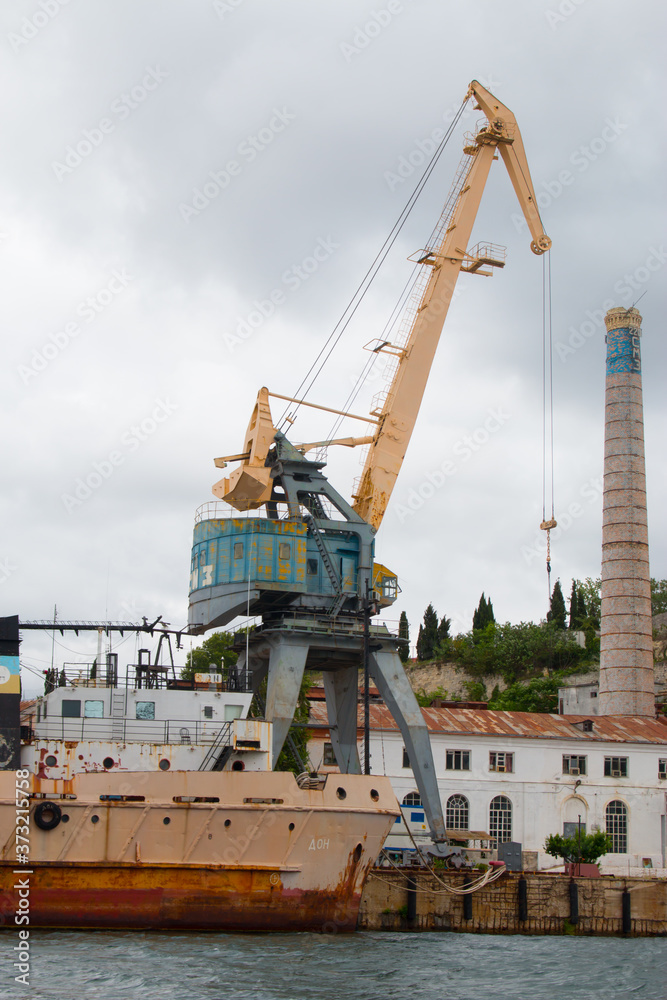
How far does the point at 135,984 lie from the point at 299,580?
1699 cm

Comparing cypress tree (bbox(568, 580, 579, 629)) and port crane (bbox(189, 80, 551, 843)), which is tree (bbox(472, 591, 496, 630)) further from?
port crane (bbox(189, 80, 551, 843))

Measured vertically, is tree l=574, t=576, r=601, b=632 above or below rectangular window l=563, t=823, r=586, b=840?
above

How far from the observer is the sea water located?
20.6 metres

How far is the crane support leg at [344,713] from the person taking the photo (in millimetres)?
39000

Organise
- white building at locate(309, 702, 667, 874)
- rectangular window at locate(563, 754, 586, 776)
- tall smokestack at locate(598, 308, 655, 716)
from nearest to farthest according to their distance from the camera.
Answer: white building at locate(309, 702, 667, 874), rectangular window at locate(563, 754, 586, 776), tall smokestack at locate(598, 308, 655, 716)

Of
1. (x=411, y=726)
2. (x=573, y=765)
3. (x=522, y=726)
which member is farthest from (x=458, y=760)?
(x=411, y=726)

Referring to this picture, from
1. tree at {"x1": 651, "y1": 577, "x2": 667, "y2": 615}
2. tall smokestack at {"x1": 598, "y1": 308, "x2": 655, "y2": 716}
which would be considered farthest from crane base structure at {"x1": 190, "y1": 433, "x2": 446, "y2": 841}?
tree at {"x1": 651, "y1": 577, "x2": 667, "y2": 615}

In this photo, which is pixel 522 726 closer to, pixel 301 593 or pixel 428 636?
pixel 301 593

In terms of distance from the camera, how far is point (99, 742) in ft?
89.9

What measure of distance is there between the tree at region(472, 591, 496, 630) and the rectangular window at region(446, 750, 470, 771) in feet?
130

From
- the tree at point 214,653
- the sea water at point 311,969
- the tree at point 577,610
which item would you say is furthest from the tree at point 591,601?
the sea water at point 311,969

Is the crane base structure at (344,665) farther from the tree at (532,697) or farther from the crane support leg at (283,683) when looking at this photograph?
the tree at (532,697)

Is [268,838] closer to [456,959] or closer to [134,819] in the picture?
[134,819]

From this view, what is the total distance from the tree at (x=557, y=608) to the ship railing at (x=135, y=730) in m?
57.9
